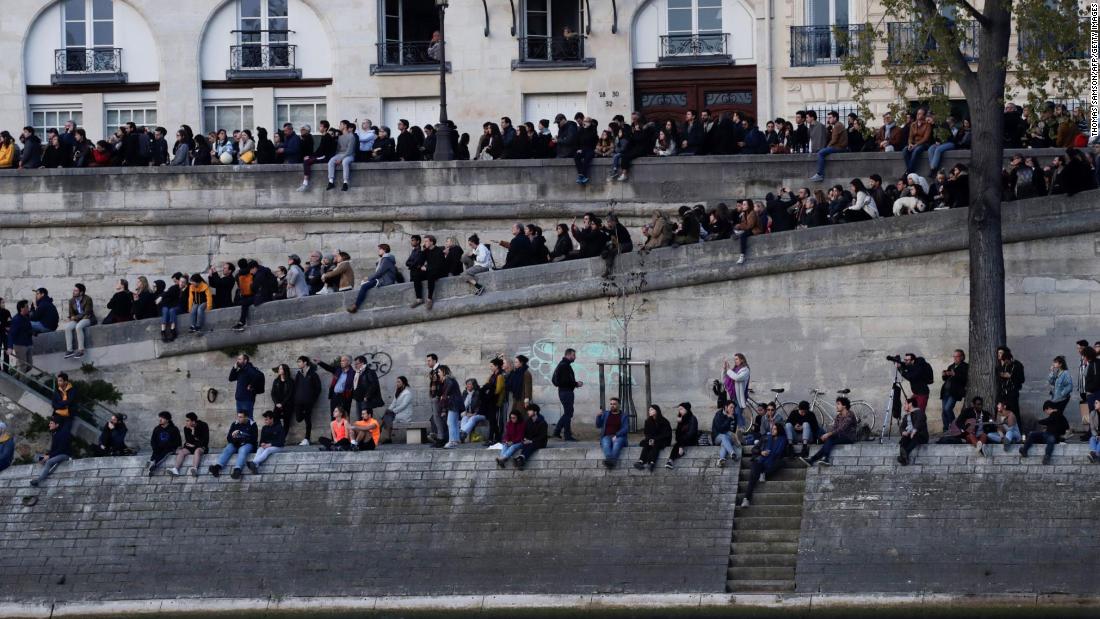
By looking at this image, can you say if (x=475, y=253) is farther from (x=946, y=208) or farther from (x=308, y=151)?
(x=946, y=208)

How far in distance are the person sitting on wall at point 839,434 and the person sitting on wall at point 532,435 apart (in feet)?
10.8

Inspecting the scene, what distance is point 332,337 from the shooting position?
32312mm

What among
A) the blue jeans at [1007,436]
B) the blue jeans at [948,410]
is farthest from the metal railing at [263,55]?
the blue jeans at [1007,436]

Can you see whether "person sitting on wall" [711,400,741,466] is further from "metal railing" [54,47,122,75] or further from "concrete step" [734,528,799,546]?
"metal railing" [54,47,122,75]

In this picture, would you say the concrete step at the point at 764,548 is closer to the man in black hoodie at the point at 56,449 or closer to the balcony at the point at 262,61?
the man in black hoodie at the point at 56,449

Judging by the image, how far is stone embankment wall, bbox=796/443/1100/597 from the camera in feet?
86.3

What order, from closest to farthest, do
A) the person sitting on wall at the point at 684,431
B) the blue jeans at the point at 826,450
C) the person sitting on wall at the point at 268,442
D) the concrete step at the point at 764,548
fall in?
the concrete step at the point at 764,548, the blue jeans at the point at 826,450, the person sitting on wall at the point at 684,431, the person sitting on wall at the point at 268,442

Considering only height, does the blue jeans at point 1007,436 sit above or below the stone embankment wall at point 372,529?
above

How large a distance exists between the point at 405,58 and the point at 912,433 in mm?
15391

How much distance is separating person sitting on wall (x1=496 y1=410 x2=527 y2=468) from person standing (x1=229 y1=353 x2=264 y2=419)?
4488 millimetres

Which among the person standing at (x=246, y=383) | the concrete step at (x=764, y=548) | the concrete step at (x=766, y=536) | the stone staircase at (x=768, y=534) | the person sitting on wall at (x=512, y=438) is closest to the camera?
the stone staircase at (x=768, y=534)

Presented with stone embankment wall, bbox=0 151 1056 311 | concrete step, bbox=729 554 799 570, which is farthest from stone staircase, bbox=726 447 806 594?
stone embankment wall, bbox=0 151 1056 311

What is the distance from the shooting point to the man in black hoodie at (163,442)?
29.2m

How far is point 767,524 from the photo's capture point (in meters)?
27.4
